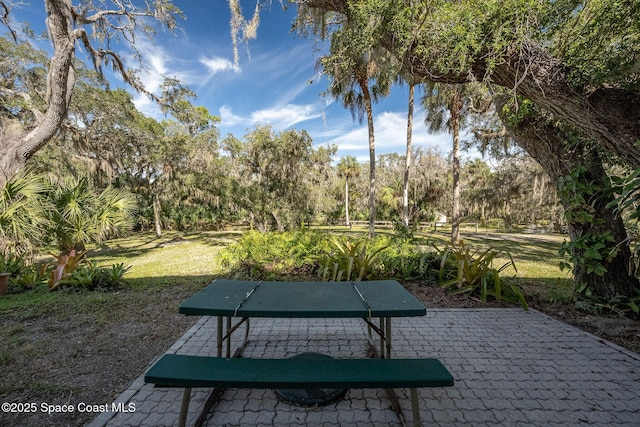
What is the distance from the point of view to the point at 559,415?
181cm

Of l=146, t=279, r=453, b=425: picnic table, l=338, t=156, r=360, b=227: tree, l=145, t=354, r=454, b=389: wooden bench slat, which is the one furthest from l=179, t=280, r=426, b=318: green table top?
l=338, t=156, r=360, b=227: tree

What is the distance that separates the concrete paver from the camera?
179cm

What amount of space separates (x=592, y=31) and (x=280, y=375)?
14.1 feet

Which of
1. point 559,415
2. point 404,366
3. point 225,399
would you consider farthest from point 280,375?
point 559,415

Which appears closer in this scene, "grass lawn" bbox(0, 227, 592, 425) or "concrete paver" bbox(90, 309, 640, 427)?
"concrete paver" bbox(90, 309, 640, 427)

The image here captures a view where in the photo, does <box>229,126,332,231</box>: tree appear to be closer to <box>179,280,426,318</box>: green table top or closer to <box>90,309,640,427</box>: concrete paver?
<box>90,309,640,427</box>: concrete paver

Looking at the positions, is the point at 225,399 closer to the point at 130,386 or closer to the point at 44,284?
the point at 130,386

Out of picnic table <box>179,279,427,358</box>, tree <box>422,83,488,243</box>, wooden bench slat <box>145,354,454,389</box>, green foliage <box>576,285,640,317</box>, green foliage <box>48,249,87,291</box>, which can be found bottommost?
green foliage <box>576,285,640,317</box>

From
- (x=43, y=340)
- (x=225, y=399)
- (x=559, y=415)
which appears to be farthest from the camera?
(x=43, y=340)

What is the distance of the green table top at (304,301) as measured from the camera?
6.05ft

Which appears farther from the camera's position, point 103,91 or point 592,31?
point 103,91

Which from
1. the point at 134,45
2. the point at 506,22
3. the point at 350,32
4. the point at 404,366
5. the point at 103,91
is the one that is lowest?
the point at 404,366

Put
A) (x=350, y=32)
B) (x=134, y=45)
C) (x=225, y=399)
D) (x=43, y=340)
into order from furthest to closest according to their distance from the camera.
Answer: (x=134, y=45) → (x=350, y=32) → (x=43, y=340) → (x=225, y=399)

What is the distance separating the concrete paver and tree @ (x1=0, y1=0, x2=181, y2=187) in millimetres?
6032
